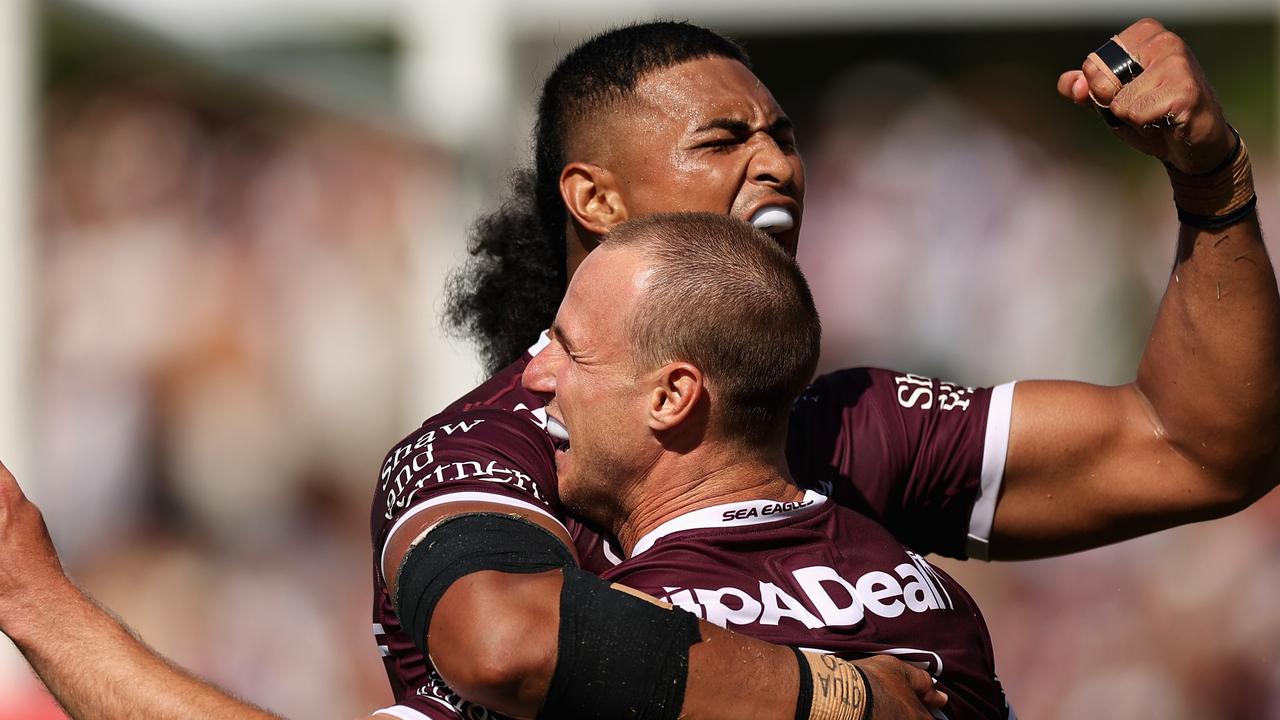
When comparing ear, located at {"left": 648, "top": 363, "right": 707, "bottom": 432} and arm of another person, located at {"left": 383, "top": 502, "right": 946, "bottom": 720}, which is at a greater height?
ear, located at {"left": 648, "top": 363, "right": 707, "bottom": 432}

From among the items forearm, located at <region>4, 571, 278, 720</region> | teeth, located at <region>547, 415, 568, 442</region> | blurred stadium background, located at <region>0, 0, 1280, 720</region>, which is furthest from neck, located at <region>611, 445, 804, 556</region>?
blurred stadium background, located at <region>0, 0, 1280, 720</region>

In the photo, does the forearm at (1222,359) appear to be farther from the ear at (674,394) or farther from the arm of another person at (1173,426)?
the ear at (674,394)

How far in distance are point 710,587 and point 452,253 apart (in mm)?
5643

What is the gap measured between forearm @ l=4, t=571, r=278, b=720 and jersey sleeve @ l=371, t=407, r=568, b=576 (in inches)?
14.4

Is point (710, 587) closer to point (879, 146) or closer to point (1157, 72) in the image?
point (1157, 72)

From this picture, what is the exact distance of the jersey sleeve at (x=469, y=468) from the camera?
7.87 feet

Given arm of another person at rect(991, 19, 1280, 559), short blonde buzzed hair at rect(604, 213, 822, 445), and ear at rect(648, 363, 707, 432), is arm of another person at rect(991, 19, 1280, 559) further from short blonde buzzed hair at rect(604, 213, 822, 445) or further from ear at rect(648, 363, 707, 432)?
ear at rect(648, 363, 707, 432)

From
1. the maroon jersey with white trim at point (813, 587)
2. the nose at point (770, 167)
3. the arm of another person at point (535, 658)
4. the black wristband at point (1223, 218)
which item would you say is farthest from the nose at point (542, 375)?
the black wristband at point (1223, 218)

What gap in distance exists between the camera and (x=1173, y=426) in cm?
303

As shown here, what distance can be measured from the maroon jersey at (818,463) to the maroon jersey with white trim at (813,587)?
0.79ft

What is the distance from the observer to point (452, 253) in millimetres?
7812

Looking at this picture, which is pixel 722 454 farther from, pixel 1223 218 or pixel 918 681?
pixel 1223 218

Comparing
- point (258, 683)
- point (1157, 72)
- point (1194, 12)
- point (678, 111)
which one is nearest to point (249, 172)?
point (258, 683)

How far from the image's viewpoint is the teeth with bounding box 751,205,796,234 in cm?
288
